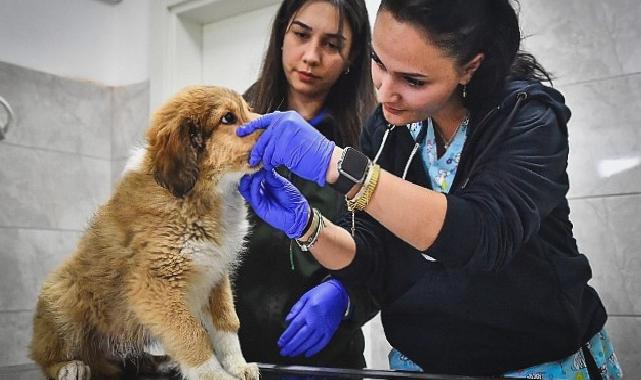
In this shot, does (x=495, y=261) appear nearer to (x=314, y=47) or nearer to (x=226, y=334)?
(x=226, y=334)

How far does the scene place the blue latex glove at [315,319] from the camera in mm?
1374

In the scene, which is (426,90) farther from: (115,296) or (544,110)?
(115,296)

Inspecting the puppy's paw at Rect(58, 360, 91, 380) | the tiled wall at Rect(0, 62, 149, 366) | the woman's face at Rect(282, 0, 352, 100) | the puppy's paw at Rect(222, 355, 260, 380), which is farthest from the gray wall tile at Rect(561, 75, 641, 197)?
the tiled wall at Rect(0, 62, 149, 366)

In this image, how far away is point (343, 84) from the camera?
1.69m


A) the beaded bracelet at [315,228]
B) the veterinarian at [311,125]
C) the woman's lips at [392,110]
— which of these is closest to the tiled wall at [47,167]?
the veterinarian at [311,125]

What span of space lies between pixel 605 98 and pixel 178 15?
6.26ft

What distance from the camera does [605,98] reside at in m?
2.03

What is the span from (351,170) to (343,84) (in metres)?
0.72

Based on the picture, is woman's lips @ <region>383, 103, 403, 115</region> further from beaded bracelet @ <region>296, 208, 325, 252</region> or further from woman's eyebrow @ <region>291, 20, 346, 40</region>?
woman's eyebrow @ <region>291, 20, 346, 40</region>

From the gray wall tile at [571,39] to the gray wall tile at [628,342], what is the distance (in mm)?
805

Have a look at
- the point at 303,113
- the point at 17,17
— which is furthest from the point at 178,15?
the point at 303,113

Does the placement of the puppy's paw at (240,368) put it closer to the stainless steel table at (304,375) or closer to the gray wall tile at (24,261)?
the stainless steel table at (304,375)

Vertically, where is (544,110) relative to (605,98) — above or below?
above

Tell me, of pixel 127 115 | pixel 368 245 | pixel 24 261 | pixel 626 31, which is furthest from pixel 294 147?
pixel 127 115
